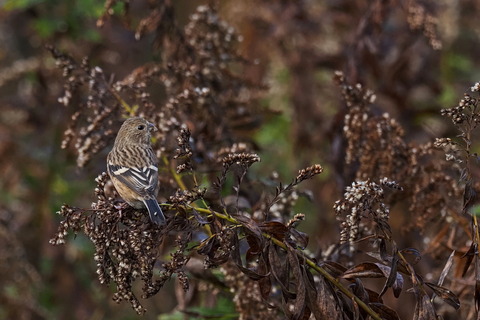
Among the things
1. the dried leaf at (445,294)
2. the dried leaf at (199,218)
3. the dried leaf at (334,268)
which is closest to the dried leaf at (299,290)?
the dried leaf at (334,268)

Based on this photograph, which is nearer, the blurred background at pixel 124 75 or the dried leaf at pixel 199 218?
the dried leaf at pixel 199 218

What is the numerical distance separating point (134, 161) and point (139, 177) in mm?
275

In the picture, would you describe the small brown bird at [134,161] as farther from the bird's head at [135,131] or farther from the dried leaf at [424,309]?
the dried leaf at [424,309]

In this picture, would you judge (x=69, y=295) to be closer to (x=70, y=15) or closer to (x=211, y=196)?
(x=70, y=15)

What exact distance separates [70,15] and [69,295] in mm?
3136

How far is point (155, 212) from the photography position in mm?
3797

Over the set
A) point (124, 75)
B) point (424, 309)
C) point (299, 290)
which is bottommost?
point (299, 290)

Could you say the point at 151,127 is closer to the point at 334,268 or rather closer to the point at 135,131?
the point at 135,131

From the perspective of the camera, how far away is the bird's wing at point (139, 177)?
4.40 m

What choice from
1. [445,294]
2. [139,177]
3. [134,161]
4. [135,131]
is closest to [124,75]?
[135,131]

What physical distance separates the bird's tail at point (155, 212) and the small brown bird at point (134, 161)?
8.0 inches

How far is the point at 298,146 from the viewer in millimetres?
8742

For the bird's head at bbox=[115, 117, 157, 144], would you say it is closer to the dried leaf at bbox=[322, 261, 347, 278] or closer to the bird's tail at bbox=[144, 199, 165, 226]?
the bird's tail at bbox=[144, 199, 165, 226]

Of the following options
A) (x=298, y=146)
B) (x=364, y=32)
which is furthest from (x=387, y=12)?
(x=298, y=146)
